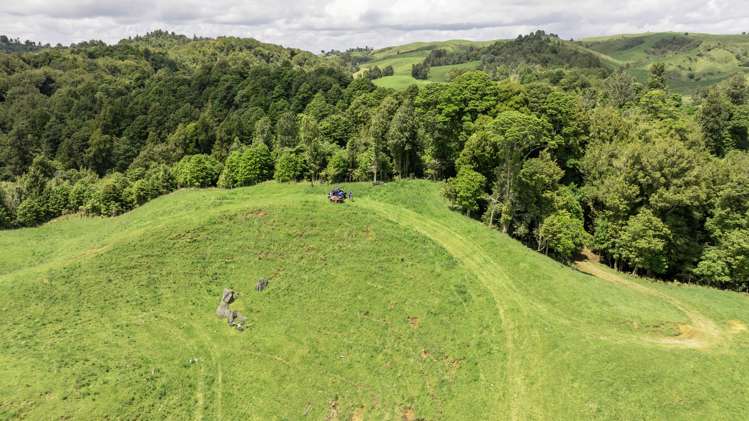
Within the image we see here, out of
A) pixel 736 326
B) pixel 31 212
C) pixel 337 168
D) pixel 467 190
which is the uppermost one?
pixel 337 168

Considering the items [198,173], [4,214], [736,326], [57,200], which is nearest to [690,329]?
[736,326]

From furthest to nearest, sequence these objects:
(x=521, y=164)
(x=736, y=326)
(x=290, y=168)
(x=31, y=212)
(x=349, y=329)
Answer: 1. (x=31, y=212)
2. (x=290, y=168)
3. (x=521, y=164)
4. (x=736, y=326)
5. (x=349, y=329)

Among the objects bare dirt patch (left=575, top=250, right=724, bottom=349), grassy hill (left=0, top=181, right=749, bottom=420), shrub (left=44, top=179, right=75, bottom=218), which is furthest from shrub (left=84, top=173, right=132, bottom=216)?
bare dirt patch (left=575, top=250, right=724, bottom=349)

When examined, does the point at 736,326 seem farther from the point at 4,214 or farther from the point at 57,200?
the point at 4,214

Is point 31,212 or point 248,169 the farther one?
point 248,169

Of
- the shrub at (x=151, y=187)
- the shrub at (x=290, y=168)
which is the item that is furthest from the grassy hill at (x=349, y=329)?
the shrub at (x=151, y=187)

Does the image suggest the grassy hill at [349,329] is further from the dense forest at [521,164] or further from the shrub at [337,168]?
the shrub at [337,168]

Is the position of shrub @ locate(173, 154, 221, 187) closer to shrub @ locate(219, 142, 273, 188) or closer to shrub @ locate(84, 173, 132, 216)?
shrub @ locate(219, 142, 273, 188)
